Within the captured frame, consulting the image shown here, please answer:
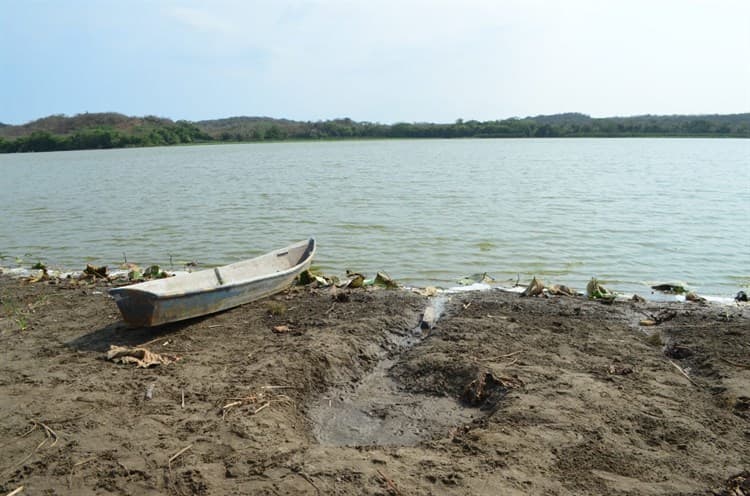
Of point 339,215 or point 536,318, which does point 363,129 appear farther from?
point 536,318

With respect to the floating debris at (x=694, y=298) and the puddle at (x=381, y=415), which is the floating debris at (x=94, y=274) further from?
the floating debris at (x=694, y=298)

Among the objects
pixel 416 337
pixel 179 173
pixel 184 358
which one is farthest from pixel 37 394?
pixel 179 173

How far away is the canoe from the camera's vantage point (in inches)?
246

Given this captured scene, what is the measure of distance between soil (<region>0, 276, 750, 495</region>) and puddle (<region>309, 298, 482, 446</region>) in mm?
18

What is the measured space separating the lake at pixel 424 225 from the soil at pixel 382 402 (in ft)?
11.1

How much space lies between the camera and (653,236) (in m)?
13.7

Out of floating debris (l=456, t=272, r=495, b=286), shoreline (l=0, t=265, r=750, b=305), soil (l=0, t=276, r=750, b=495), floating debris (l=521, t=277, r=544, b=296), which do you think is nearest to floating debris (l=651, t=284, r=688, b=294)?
shoreline (l=0, t=265, r=750, b=305)

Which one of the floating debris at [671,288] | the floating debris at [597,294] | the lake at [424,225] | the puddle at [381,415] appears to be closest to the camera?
the puddle at [381,415]

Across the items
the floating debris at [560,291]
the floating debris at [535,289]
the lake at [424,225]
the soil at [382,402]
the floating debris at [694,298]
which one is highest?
the soil at [382,402]

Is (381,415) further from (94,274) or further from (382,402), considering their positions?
(94,274)

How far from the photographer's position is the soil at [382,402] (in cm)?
373

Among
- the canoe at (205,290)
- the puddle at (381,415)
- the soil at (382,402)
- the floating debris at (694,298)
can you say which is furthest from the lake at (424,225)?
the puddle at (381,415)

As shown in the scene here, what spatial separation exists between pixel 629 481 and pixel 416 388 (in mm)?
2097

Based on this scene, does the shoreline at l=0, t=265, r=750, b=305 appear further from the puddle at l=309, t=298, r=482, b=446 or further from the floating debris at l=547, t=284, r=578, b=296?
the puddle at l=309, t=298, r=482, b=446
